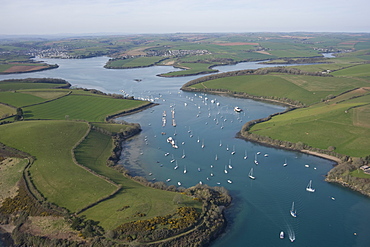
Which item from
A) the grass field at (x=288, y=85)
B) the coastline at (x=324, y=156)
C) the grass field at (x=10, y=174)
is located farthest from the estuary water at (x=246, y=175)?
the grass field at (x=10, y=174)

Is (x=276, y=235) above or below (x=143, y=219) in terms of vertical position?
below

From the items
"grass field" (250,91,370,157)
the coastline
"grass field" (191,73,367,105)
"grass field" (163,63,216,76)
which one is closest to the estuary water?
the coastline

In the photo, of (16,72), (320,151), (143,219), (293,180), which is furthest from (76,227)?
(16,72)

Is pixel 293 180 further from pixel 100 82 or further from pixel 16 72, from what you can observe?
pixel 16 72

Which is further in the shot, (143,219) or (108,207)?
(108,207)

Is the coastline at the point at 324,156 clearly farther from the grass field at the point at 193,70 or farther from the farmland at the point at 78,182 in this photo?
the grass field at the point at 193,70

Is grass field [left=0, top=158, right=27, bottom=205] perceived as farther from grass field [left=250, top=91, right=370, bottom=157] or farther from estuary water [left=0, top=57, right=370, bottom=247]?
grass field [left=250, top=91, right=370, bottom=157]

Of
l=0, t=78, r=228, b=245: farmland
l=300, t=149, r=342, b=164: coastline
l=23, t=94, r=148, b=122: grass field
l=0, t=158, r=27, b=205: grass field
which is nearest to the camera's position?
l=0, t=78, r=228, b=245: farmland

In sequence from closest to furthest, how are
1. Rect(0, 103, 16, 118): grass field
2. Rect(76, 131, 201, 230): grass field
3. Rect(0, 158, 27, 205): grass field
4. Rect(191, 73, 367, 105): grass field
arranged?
Rect(76, 131, 201, 230): grass field, Rect(0, 158, 27, 205): grass field, Rect(0, 103, 16, 118): grass field, Rect(191, 73, 367, 105): grass field
